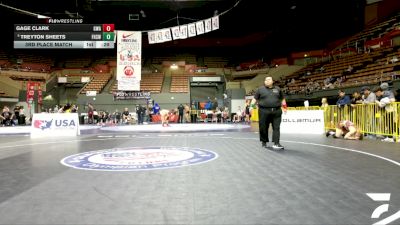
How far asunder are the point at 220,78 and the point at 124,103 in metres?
11.6

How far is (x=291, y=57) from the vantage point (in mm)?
32875

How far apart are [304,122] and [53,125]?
965cm

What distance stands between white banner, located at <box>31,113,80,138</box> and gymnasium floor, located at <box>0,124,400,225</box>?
230 inches

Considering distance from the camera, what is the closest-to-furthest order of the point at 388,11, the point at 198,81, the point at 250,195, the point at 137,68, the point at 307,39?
the point at 250,195 < the point at 137,68 < the point at 388,11 < the point at 307,39 < the point at 198,81

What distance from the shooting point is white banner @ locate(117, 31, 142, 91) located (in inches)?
478

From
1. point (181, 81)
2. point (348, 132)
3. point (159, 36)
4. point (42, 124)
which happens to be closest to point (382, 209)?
point (348, 132)

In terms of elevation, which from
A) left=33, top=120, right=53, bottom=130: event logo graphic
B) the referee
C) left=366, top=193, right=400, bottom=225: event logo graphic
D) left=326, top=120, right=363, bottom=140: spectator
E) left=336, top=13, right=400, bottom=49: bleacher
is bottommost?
left=366, top=193, right=400, bottom=225: event logo graphic

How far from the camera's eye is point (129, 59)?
1234 cm

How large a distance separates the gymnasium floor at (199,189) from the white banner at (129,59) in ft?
22.3

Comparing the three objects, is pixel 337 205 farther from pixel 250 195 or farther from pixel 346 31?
pixel 346 31

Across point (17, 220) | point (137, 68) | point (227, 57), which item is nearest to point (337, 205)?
point (17, 220)

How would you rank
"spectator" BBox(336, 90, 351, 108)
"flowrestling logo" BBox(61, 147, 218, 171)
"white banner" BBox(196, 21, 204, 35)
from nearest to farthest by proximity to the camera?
1. "flowrestling logo" BBox(61, 147, 218, 171)
2. "spectator" BBox(336, 90, 351, 108)
3. "white banner" BBox(196, 21, 204, 35)

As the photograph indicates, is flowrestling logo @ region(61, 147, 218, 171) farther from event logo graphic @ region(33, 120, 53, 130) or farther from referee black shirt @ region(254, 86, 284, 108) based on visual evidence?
event logo graphic @ region(33, 120, 53, 130)
